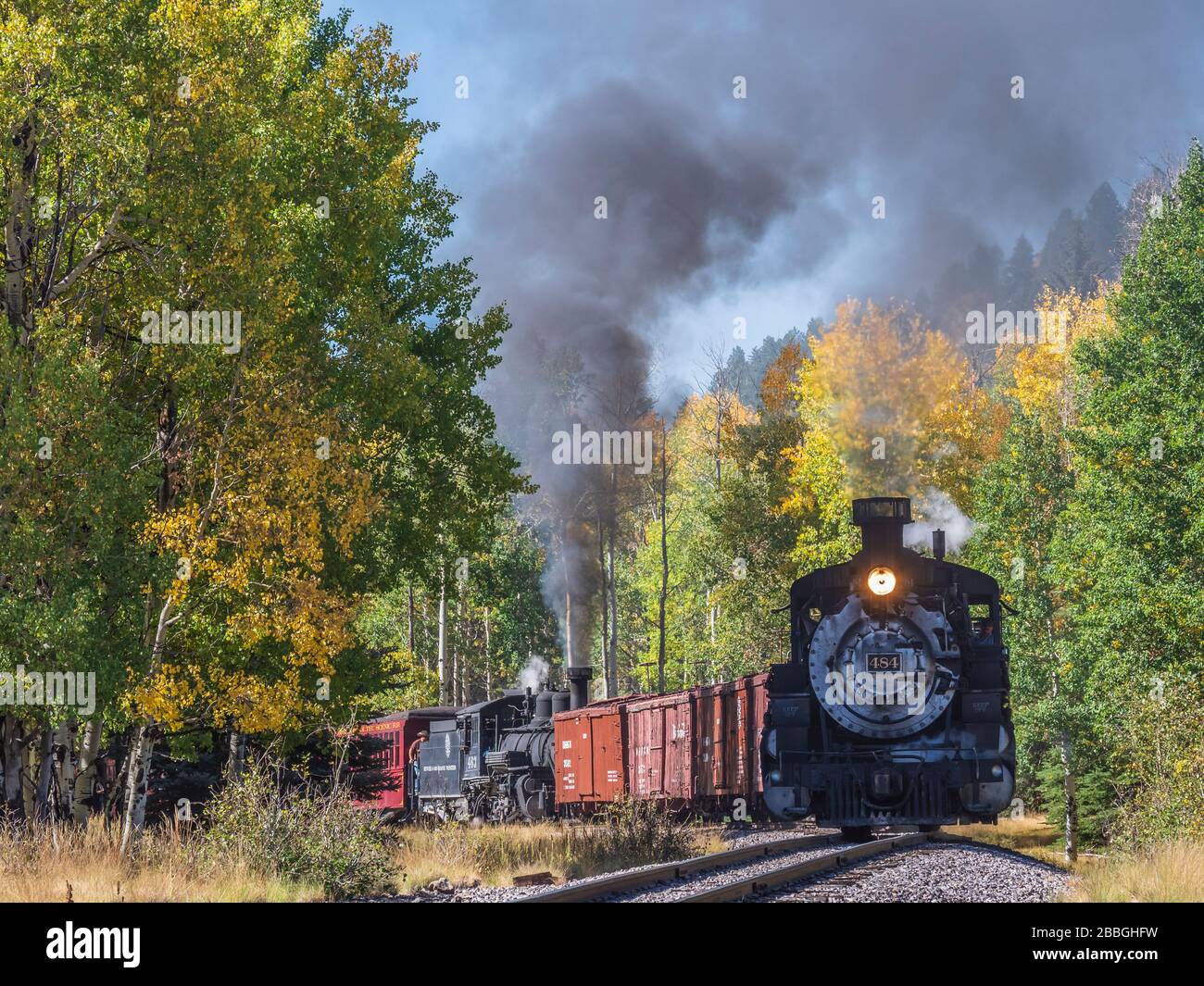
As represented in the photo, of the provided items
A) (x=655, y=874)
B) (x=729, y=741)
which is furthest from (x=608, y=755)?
(x=655, y=874)

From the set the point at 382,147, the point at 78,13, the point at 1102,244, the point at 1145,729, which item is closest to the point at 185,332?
the point at 78,13

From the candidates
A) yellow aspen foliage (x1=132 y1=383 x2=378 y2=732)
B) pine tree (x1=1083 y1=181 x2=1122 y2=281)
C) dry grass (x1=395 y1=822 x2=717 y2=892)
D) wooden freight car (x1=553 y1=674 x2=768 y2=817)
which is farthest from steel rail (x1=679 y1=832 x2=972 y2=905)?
pine tree (x1=1083 y1=181 x2=1122 y2=281)

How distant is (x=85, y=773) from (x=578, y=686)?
1620 centimetres

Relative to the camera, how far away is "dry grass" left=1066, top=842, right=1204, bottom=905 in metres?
11.6

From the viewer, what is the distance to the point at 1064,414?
4431 centimetres

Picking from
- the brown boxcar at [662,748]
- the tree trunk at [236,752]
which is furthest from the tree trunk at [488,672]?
the tree trunk at [236,752]

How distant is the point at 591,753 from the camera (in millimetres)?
30234

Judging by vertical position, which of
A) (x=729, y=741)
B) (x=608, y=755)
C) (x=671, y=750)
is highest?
(x=729, y=741)

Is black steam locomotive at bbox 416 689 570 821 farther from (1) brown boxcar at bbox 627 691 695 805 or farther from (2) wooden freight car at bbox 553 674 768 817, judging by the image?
(1) brown boxcar at bbox 627 691 695 805

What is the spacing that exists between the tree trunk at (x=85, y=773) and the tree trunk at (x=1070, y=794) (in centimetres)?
2265

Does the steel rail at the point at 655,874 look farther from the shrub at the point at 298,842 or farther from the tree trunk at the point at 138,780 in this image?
the tree trunk at the point at 138,780

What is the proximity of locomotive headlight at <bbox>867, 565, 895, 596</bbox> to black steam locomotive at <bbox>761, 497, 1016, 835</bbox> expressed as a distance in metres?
0.01

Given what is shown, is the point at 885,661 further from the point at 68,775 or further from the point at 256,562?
the point at 68,775
